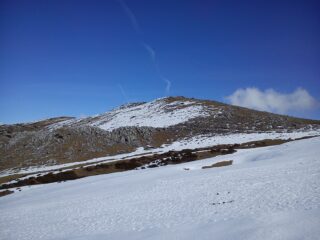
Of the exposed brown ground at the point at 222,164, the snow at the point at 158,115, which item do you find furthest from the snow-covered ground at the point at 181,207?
the snow at the point at 158,115

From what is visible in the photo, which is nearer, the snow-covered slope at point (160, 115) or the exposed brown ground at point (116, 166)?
the exposed brown ground at point (116, 166)

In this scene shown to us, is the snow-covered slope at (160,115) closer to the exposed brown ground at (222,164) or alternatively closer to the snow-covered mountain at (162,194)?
the snow-covered mountain at (162,194)

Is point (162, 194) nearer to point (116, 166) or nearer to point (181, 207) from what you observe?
point (181, 207)

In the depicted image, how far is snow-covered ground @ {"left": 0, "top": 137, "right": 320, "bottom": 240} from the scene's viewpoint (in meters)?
14.0

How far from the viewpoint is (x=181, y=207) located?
63.0 ft

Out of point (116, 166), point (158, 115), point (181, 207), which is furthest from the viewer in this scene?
point (158, 115)

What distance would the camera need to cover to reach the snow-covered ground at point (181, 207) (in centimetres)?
1397

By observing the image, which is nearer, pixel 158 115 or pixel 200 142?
pixel 200 142

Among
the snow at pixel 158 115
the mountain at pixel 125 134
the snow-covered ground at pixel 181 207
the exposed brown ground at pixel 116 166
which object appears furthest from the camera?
the snow at pixel 158 115

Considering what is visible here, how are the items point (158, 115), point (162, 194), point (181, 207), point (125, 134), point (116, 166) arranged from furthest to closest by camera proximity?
point (158, 115), point (125, 134), point (116, 166), point (162, 194), point (181, 207)

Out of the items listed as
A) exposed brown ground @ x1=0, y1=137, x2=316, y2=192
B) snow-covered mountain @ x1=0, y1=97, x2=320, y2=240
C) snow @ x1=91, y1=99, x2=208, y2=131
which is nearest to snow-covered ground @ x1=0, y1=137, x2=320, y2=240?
snow-covered mountain @ x1=0, y1=97, x2=320, y2=240

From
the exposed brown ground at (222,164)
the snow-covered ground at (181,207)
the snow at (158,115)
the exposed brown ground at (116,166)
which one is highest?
the snow at (158,115)

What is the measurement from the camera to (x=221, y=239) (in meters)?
12.9

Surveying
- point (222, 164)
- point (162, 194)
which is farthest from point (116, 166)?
point (162, 194)
